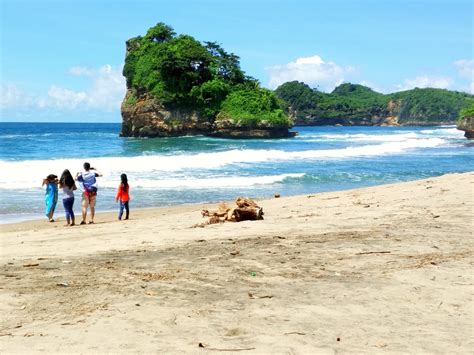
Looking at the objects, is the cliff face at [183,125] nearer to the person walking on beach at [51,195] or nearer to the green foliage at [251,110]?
the green foliage at [251,110]

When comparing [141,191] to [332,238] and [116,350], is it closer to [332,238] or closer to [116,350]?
[332,238]

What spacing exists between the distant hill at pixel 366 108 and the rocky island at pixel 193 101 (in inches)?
3767

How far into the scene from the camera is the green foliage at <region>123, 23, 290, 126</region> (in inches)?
2504

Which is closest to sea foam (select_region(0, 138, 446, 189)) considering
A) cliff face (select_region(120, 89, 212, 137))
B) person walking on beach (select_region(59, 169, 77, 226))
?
person walking on beach (select_region(59, 169, 77, 226))

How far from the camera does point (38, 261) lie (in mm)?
6969

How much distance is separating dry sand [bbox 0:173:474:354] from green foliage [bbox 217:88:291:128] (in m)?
53.0

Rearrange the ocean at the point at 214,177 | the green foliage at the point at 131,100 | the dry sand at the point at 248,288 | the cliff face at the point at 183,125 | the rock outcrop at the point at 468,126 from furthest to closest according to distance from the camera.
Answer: the green foliage at the point at 131,100 < the rock outcrop at the point at 468,126 < the cliff face at the point at 183,125 < the ocean at the point at 214,177 < the dry sand at the point at 248,288

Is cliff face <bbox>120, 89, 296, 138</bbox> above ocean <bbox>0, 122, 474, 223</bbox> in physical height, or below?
above

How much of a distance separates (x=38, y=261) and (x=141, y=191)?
40.6ft

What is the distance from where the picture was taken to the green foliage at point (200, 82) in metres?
63.6

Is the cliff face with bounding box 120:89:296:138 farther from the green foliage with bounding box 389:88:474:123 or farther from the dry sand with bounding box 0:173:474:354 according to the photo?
the green foliage with bounding box 389:88:474:123

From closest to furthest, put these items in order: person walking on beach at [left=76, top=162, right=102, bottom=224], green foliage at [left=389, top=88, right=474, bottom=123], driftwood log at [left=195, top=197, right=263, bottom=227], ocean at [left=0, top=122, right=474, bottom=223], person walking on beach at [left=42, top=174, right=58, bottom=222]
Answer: driftwood log at [left=195, top=197, right=263, bottom=227] < person walking on beach at [left=76, top=162, right=102, bottom=224] < person walking on beach at [left=42, top=174, right=58, bottom=222] < ocean at [left=0, top=122, right=474, bottom=223] < green foliage at [left=389, top=88, right=474, bottom=123]

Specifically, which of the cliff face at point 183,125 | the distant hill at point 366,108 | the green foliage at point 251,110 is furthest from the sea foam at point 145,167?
the distant hill at point 366,108

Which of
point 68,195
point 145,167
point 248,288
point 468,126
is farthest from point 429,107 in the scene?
point 248,288
